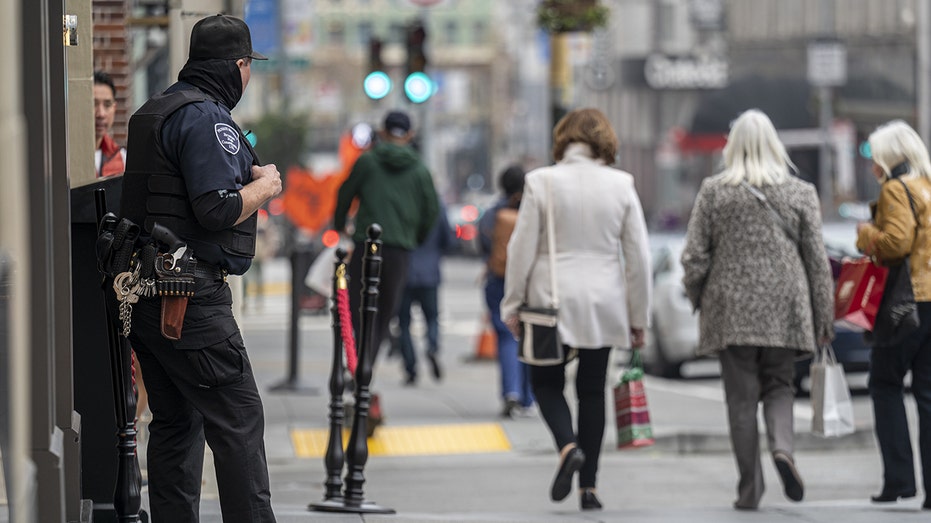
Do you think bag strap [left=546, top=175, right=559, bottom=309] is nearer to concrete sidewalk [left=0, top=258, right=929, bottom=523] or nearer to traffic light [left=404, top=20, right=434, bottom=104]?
concrete sidewalk [left=0, top=258, right=929, bottom=523]

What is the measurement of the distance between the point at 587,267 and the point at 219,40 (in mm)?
2775

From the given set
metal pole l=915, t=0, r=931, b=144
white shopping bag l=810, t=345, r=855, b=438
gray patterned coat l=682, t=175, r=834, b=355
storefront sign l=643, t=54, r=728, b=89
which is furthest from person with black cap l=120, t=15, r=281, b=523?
storefront sign l=643, t=54, r=728, b=89

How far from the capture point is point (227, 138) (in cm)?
502

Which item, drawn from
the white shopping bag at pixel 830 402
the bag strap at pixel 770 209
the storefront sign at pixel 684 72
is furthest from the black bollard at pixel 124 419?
the storefront sign at pixel 684 72

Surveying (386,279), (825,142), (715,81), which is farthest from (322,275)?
(715,81)

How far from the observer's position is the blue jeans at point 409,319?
546 inches

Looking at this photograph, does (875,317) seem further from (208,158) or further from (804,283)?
(208,158)

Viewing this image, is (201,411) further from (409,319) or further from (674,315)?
(674,315)

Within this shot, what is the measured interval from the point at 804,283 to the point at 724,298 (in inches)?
15.1

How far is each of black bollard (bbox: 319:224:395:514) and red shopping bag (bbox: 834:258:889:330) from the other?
2.33 m

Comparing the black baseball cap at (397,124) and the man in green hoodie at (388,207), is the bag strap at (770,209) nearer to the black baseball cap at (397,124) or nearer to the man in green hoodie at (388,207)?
the man in green hoodie at (388,207)

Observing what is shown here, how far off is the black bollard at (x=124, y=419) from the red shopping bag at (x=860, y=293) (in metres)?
3.65

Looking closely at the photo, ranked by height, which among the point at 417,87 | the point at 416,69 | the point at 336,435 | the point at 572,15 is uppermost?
the point at 572,15

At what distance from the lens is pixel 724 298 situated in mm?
7461
